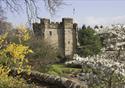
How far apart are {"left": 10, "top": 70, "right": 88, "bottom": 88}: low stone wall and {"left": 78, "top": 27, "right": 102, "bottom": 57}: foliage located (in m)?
60.9

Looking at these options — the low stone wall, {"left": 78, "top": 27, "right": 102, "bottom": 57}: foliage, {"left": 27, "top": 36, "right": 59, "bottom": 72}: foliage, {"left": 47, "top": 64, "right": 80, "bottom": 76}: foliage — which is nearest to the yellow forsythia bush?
the low stone wall

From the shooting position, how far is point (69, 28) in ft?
259

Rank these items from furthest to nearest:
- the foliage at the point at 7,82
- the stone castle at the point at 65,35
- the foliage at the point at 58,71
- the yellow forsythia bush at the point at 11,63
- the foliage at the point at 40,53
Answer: the stone castle at the point at 65,35 → the foliage at the point at 40,53 → the foliage at the point at 58,71 → the yellow forsythia bush at the point at 11,63 → the foliage at the point at 7,82

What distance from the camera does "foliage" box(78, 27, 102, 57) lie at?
76.8 m

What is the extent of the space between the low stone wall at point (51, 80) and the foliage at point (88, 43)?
60.9 m

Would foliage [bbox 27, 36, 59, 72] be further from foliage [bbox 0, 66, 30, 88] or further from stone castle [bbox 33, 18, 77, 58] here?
stone castle [bbox 33, 18, 77, 58]

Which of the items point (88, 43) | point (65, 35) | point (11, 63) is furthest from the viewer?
point (65, 35)

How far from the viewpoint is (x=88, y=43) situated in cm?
7644

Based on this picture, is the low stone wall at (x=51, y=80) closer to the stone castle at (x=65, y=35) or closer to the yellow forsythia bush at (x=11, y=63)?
the yellow forsythia bush at (x=11, y=63)

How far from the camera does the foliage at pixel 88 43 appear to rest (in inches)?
3024

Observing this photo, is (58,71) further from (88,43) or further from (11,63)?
(88,43)

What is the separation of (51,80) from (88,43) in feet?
208

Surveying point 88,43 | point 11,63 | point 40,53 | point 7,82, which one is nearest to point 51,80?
point 7,82

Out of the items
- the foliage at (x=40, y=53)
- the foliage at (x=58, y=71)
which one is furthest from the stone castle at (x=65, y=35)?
the foliage at (x=40, y=53)
